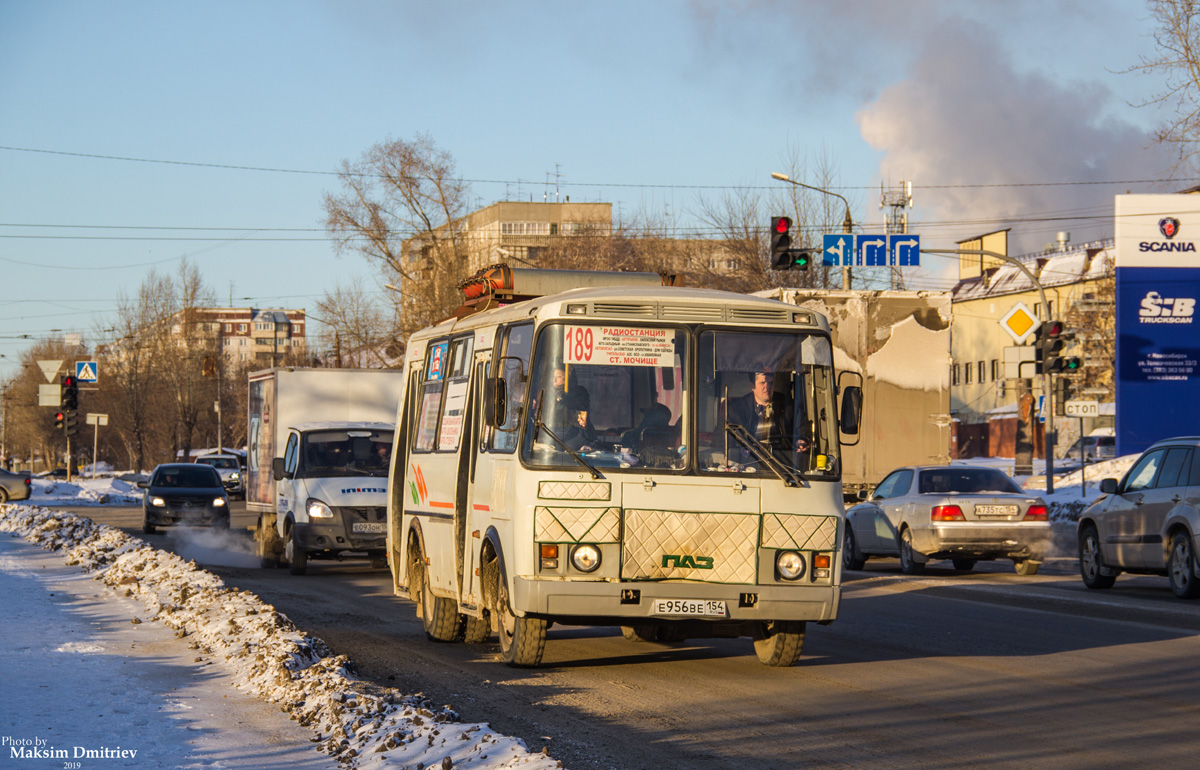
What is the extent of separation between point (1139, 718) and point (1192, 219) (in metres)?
33.1

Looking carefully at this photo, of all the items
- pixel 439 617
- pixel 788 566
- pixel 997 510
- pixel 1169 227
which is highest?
pixel 1169 227

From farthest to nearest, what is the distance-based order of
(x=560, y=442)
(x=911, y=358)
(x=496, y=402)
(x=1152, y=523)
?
(x=911, y=358), (x=1152, y=523), (x=496, y=402), (x=560, y=442)

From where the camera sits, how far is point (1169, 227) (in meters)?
38.2

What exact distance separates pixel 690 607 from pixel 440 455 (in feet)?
11.1

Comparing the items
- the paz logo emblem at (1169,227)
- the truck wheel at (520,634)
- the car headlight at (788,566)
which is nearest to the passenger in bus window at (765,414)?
the car headlight at (788,566)

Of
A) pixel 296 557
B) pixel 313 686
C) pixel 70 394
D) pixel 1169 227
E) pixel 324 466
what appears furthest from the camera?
pixel 70 394

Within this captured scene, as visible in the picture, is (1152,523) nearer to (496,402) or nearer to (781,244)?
(496,402)

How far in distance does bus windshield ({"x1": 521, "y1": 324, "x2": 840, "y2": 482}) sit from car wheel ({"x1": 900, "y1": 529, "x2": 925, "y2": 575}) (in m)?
11.2

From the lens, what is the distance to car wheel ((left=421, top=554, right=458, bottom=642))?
12.2m

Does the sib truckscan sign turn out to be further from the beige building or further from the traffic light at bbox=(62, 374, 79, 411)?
the beige building

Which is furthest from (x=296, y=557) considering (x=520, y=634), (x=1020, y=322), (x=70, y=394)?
(x=70, y=394)

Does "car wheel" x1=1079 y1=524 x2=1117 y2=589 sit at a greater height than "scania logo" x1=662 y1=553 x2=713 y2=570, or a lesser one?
lesser

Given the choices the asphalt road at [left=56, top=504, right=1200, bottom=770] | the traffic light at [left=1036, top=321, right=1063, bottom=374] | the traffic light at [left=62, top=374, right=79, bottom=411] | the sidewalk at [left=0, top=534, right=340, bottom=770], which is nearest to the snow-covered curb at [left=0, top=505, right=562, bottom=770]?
the sidewalk at [left=0, top=534, right=340, bottom=770]

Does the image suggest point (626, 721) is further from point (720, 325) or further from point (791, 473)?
point (720, 325)
